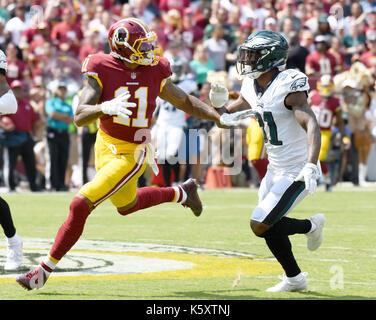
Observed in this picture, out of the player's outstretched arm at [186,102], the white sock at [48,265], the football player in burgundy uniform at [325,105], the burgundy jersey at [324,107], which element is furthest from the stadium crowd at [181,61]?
the white sock at [48,265]

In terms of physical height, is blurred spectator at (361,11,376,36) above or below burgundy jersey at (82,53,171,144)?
above

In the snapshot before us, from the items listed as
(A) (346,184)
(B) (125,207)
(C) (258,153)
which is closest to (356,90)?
(A) (346,184)

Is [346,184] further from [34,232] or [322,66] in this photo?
[34,232]

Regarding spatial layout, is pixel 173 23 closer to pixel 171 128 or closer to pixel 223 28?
pixel 223 28

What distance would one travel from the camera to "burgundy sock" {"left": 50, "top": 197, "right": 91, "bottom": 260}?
5598 millimetres

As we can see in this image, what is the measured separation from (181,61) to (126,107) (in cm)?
974

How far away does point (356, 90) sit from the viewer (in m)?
17.0

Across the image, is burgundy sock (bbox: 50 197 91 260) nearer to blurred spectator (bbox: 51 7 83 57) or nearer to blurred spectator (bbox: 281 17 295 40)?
blurred spectator (bbox: 51 7 83 57)

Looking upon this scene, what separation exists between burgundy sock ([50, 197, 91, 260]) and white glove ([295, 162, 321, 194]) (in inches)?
55.3

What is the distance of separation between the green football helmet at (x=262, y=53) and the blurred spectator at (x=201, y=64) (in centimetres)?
1109

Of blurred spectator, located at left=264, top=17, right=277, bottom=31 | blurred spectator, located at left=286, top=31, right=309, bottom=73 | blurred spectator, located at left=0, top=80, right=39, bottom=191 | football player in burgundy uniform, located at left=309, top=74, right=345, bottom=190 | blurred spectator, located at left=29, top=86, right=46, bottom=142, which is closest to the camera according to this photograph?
blurred spectator, located at left=286, top=31, right=309, bottom=73

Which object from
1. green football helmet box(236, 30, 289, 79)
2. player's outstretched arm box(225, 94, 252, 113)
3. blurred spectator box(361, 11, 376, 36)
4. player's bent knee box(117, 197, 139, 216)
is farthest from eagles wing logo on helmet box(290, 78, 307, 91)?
blurred spectator box(361, 11, 376, 36)

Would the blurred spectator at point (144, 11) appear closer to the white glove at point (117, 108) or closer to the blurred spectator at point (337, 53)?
the blurred spectator at point (337, 53)

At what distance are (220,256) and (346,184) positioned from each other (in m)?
11.1
